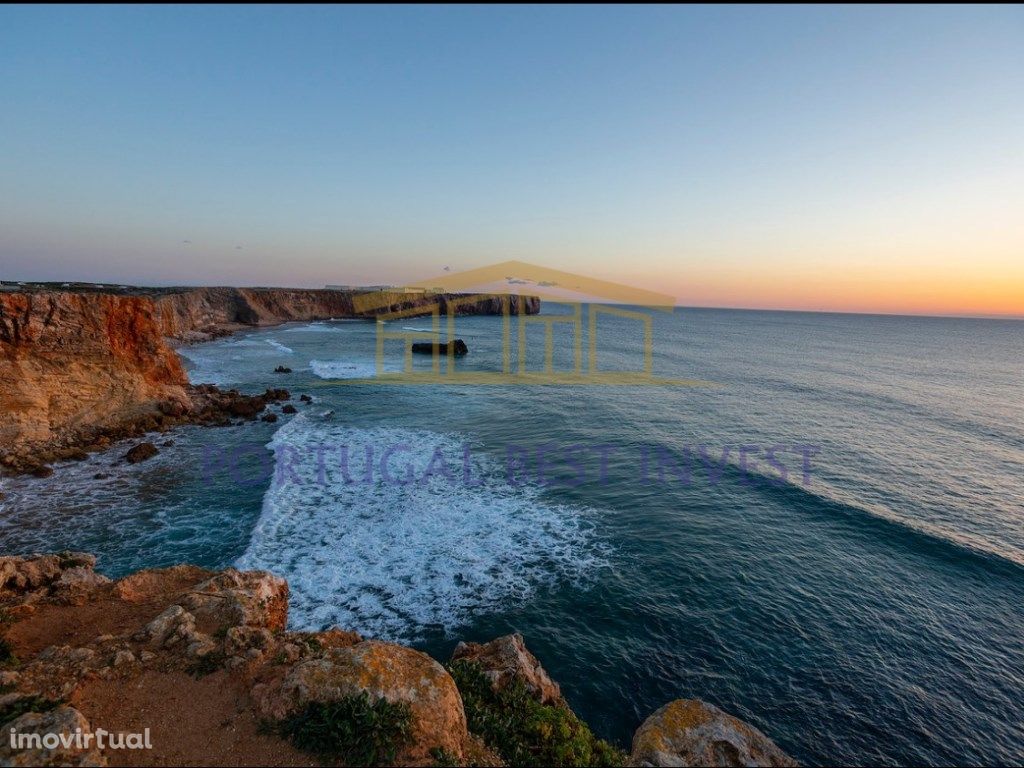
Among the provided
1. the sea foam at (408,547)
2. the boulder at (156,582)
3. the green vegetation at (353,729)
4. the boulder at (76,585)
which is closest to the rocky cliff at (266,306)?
the sea foam at (408,547)

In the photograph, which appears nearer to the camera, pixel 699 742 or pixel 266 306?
pixel 699 742

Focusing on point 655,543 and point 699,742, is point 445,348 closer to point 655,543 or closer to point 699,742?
point 655,543

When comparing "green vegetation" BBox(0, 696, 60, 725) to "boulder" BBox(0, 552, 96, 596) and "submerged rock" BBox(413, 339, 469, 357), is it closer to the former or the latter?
"boulder" BBox(0, 552, 96, 596)

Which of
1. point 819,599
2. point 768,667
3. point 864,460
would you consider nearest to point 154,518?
point 768,667

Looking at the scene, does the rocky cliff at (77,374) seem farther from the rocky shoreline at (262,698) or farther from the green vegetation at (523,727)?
the green vegetation at (523,727)

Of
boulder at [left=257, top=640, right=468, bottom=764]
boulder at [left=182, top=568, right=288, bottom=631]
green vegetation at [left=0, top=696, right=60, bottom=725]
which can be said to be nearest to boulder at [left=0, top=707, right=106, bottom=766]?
green vegetation at [left=0, top=696, right=60, bottom=725]

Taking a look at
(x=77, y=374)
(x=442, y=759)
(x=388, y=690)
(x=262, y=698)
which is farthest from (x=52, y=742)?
(x=77, y=374)
